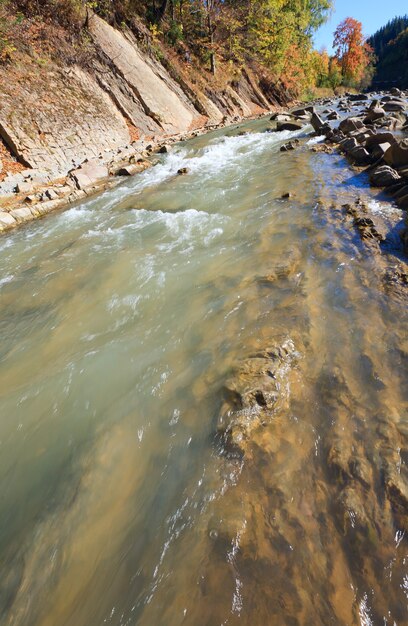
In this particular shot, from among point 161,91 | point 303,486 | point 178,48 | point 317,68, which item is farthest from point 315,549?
point 317,68

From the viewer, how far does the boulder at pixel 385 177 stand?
617cm

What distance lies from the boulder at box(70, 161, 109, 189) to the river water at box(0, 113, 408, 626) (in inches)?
235

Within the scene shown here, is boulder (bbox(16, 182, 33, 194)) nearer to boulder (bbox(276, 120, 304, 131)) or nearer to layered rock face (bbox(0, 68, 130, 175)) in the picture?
layered rock face (bbox(0, 68, 130, 175))

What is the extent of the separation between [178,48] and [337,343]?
25168 millimetres

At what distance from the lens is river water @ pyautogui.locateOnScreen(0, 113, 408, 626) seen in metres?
1.58

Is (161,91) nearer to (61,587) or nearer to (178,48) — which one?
(178,48)

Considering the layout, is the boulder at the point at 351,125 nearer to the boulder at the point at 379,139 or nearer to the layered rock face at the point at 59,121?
the boulder at the point at 379,139

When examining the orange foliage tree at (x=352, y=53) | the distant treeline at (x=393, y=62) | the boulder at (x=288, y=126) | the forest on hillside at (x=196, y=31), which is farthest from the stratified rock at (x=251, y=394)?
the distant treeline at (x=393, y=62)

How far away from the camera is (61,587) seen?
1.72m

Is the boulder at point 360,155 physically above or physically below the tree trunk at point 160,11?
below

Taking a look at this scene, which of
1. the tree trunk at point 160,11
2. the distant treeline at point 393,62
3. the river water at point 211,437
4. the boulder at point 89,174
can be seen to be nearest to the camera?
the river water at point 211,437

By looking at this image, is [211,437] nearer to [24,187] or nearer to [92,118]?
[24,187]

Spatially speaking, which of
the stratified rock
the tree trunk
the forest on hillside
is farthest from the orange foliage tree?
the stratified rock

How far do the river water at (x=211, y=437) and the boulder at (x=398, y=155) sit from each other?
3082mm
